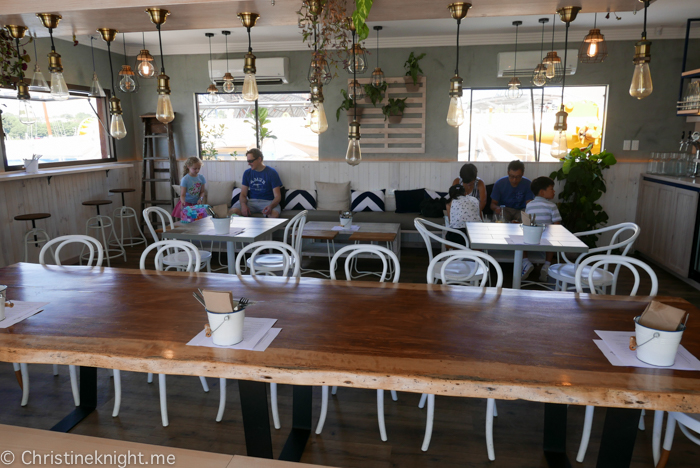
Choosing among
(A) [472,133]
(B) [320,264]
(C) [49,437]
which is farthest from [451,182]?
(C) [49,437]

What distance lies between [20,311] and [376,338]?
1474mm

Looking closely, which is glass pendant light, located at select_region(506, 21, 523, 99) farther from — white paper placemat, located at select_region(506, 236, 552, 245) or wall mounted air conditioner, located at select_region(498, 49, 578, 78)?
white paper placemat, located at select_region(506, 236, 552, 245)

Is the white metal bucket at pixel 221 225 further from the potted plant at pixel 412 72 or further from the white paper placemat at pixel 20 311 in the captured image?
the potted plant at pixel 412 72

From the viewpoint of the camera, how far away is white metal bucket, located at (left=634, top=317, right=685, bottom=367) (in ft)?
4.76

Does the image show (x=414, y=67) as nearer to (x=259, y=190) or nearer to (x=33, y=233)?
(x=259, y=190)

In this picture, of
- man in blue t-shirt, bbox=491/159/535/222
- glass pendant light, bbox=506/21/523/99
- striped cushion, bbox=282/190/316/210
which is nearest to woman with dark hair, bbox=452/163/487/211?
man in blue t-shirt, bbox=491/159/535/222

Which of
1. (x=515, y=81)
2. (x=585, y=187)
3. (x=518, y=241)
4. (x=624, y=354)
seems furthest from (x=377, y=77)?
(x=624, y=354)

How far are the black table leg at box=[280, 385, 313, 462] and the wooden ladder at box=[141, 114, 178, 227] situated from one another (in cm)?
535

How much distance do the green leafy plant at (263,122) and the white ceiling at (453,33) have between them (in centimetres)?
86

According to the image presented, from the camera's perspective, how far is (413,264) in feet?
18.4

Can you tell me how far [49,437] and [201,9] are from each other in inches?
73.9

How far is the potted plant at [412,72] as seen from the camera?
6.23 m

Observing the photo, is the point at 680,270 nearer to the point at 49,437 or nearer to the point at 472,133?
the point at 472,133

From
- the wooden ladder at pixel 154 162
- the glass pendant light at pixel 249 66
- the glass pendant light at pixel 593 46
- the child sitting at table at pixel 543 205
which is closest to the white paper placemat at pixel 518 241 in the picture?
the child sitting at table at pixel 543 205
